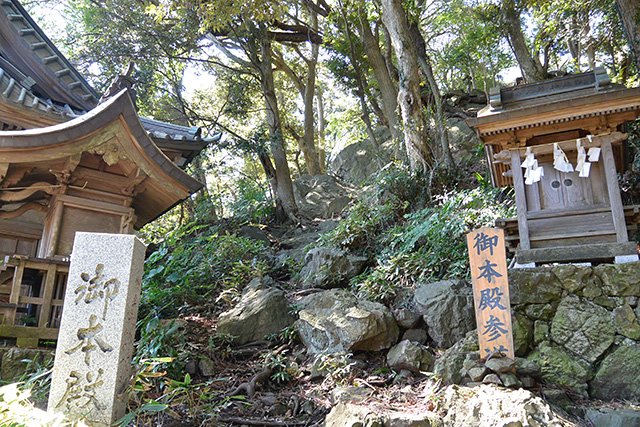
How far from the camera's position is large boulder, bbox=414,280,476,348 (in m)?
5.82

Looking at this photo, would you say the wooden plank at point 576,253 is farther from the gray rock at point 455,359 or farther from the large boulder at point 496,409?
the large boulder at point 496,409

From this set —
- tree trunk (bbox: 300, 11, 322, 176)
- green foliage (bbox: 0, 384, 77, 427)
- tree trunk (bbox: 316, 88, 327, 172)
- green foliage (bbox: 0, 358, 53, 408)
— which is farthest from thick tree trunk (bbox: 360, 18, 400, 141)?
green foliage (bbox: 0, 384, 77, 427)

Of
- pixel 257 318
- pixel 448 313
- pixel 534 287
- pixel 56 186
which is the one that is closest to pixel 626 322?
pixel 534 287

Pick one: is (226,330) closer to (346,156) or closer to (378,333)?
(378,333)

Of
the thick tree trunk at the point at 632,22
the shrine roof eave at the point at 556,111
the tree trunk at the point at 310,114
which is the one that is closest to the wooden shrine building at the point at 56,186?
the shrine roof eave at the point at 556,111

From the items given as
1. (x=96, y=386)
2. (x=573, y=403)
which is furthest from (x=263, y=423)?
(x=573, y=403)

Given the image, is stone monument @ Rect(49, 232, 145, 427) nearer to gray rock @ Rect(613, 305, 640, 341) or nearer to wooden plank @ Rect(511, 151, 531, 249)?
wooden plank @ Rect(511, 151, 531, 249)

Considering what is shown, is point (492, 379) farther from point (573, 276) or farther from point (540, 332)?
point (573, 276)

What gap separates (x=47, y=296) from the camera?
5836mm

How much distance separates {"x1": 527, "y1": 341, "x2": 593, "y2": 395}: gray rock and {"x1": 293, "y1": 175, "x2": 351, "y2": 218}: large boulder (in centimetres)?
1041

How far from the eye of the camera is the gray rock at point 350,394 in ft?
15.2

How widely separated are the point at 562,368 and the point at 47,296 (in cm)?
649

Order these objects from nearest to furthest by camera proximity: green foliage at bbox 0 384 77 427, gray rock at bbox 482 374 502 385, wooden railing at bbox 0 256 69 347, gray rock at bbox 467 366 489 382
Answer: green foliage at bbox 0 384 77 427 → gray rock at bbox 482 374 502 385 → gray rock at bbox 467 366 489 382 → wooden railing at bbox 0 256 69 347

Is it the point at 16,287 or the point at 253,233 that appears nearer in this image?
the point at 16,287
